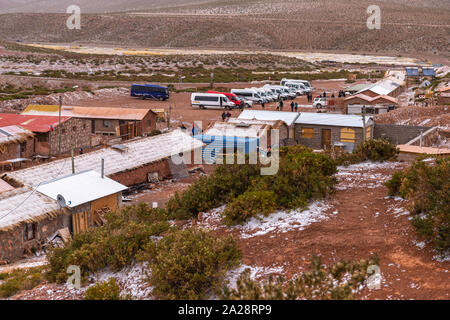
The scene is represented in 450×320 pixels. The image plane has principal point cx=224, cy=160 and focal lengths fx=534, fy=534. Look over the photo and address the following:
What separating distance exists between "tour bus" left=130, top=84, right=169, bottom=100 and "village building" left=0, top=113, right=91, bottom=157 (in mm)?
20466

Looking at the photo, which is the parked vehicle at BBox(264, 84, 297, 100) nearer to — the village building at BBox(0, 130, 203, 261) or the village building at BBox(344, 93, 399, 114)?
the village building at BBox(344, 93, 399, 114)

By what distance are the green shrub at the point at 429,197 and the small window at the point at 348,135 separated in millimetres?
17239

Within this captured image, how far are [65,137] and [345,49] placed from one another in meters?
115

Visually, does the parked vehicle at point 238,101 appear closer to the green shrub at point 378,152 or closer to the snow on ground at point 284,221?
the green shrub at point 378,152

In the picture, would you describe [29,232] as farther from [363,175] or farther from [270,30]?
[270,30]

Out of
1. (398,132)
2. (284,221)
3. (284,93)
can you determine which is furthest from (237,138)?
(284,93)

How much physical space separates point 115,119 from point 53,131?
6.46 m

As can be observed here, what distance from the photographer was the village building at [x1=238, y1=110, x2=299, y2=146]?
97.9 ft

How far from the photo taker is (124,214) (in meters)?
12.1

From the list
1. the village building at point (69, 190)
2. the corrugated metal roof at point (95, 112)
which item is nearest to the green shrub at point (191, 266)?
the village building at point (69, 190)

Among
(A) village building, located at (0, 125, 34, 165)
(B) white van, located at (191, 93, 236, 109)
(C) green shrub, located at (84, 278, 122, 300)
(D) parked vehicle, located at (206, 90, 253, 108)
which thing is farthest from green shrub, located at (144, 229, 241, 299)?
(D) parked vehicle, located at (206, 90, 253, 108)

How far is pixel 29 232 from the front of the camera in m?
15.6

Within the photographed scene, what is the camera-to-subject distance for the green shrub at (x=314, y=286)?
6582mm
